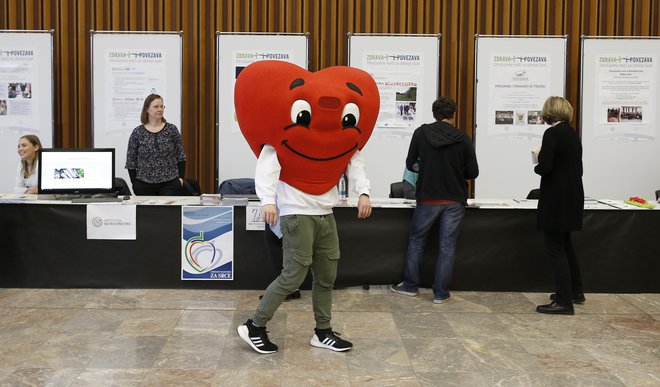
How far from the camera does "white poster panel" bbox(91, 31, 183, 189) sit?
6570 mm

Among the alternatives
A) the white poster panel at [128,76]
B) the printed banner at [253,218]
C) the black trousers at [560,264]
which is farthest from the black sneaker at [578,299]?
the white poster panel at [128,76]

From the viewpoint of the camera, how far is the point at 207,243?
4566 mm

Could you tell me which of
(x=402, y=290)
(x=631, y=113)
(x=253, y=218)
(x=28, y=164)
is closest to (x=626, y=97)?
(x=631, y=113)

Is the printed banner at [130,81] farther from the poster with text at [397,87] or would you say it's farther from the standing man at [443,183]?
the standing man at [443,183]

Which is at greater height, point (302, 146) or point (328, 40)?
point (328, 40)

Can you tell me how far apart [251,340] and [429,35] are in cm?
415

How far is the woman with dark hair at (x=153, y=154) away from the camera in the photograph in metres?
5.24

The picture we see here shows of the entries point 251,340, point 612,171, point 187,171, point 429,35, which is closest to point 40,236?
point 251,340

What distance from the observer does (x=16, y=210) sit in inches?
181

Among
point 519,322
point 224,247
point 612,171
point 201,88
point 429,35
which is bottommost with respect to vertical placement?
point 519,322

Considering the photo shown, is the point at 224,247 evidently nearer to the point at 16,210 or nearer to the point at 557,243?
the point at 16,210

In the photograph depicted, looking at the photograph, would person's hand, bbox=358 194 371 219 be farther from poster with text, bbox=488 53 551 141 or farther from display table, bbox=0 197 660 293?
poster with text, bbox=488 53 551 141

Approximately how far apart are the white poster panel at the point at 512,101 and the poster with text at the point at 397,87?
2.00 feet

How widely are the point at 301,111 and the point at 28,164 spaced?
2815mm
